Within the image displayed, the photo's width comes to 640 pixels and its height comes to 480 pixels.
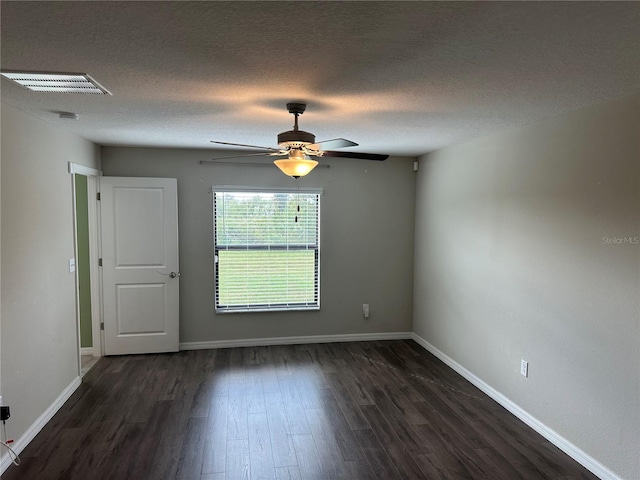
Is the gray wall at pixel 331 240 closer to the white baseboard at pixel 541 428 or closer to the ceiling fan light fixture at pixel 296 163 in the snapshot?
the white baseboard at pixel 541 428

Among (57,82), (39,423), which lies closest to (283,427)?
(39,423)

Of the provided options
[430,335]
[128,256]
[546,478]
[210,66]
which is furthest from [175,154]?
[546,478]

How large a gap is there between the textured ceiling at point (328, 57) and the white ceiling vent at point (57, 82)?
0.24 ft

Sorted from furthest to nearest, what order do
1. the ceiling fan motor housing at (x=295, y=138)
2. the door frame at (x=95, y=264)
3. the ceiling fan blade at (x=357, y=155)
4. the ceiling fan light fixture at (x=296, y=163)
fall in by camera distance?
the door frame at (x=95, y=264), the ceiling fan blade at (x=357, y=155), the ceiling fan light fixture at (x=296, y=163), the ceiling fan motor housing at (x=295, y=138)

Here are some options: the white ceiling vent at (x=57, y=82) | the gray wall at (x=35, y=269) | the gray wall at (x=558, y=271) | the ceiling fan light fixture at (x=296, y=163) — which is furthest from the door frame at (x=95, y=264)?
the gray wall at (x=558, y=271)

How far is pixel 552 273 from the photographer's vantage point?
2.94 metres

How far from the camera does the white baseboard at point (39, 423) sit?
8.37 ft

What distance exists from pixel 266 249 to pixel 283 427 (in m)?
2.25

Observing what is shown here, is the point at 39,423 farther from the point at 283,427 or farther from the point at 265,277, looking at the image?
the point at 265,277

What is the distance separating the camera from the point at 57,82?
84.4 inches

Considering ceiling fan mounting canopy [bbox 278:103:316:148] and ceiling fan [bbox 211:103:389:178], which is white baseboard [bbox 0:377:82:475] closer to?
ceiling fan [bbox 211:103:389:178]

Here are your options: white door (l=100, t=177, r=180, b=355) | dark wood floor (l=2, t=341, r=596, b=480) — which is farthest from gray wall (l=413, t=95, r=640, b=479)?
white door (l=100, t=177, r=180, b=355)

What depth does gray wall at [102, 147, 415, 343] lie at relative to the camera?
4652mm

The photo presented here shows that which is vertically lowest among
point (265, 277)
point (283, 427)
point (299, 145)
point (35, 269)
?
point (283, 427)
